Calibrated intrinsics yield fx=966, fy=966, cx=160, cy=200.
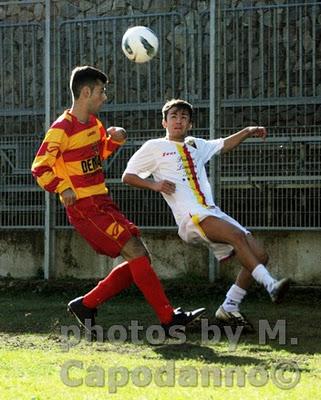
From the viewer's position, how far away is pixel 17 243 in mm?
10836

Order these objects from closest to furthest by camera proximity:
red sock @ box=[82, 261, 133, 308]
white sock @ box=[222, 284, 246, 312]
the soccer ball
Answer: red sock @ box=[82, 261, 133, 308]
white sock @ box=[222, 284, 246, 312]
the soccer ball

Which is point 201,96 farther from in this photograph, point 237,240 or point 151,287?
point 151,287

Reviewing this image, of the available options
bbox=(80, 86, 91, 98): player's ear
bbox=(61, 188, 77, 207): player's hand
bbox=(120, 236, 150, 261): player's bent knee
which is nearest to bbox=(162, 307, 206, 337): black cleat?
bbox=(120, 236, 150, 261): player's bent knee

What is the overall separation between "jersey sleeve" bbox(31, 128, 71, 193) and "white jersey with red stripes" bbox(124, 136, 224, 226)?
2.42 feet

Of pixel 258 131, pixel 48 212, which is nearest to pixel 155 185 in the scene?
pixel 258 131

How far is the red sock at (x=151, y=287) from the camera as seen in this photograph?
7.32 meters

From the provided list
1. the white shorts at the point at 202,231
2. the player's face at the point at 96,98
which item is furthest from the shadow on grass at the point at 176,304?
the player's face at the point at 96,98

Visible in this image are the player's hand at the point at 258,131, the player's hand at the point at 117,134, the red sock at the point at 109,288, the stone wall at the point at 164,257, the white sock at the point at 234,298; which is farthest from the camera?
the stone wall at the point at 164,257

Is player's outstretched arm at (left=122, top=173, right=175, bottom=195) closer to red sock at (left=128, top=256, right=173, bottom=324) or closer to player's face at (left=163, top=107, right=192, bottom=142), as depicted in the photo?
player's face at (left=163, top=107, right=192, bottom=142)

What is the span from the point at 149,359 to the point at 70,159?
80.1 inches

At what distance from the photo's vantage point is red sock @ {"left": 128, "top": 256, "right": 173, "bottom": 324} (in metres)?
7.32

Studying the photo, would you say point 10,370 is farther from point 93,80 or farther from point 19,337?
point 93,80

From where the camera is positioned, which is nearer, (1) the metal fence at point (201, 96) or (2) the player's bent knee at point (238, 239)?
(2) the player's bent knee at point (238, 239)

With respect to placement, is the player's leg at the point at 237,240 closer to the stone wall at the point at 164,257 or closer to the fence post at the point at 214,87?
the stone wall at the point at 164,257
